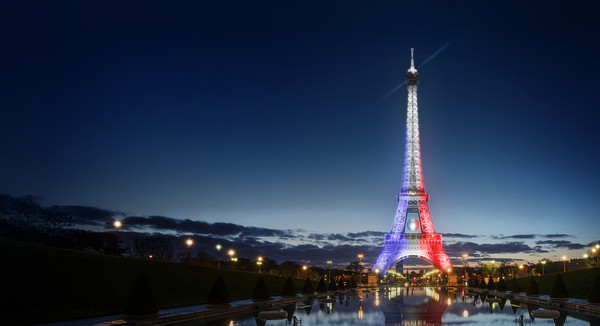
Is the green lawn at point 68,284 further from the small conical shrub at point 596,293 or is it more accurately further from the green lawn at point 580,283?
the green lawn at point 580,283

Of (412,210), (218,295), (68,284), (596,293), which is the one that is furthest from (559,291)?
(412,210)

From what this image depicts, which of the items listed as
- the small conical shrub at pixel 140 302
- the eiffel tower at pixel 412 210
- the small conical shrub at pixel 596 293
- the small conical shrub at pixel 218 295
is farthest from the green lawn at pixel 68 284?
the eiffel tower at pixel 412 210

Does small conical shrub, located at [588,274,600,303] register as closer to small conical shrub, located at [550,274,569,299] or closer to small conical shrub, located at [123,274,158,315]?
small conical shrub, located at [550,274,569,299]

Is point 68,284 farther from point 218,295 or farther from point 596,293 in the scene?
point 596,293

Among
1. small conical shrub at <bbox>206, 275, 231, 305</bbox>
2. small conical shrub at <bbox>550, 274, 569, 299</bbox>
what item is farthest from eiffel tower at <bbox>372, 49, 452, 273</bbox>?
small conical shrub at <bbox>206, 275, 231, 305</bbox>

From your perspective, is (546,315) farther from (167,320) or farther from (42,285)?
(42,285)

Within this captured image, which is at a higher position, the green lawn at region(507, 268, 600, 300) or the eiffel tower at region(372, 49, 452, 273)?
the eiffel tower at region(372, 49, 452, 273)
